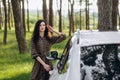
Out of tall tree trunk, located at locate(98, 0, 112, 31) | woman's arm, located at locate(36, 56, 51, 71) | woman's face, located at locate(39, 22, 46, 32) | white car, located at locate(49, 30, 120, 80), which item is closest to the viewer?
white car, located at locate(49, 30, 120, 80)

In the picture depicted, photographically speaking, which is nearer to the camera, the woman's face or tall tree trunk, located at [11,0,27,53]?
the woman's face

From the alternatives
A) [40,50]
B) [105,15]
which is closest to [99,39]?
[40,50]

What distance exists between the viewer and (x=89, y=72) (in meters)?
3.83

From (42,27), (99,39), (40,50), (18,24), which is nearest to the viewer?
(99,39)

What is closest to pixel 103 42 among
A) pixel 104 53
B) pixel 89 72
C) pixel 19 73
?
pixel 104 53

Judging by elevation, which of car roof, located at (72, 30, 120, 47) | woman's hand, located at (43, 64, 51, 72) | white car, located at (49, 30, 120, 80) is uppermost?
car roof, located at (72, 30, 120, 47)

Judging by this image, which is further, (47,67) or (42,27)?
(42,27)

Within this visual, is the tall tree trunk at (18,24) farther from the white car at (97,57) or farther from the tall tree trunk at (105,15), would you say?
the white car at (97,57)

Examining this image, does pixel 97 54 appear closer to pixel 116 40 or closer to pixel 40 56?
pixel 116 40

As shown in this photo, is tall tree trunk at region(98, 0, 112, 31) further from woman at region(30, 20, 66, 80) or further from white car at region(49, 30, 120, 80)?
white car at region(49, 30, 120, 80)

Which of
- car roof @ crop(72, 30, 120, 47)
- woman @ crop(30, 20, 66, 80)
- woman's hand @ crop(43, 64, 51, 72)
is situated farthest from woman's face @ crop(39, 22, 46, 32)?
car roof @ crop(72, 30, 120, 47)

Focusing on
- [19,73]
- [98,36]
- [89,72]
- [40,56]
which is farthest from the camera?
[19,73]

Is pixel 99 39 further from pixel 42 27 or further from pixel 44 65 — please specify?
pixel 42 27

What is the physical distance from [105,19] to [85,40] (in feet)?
24.8
